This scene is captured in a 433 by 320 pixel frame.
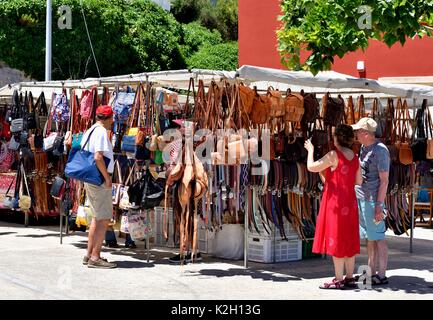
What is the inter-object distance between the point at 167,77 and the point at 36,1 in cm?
1871

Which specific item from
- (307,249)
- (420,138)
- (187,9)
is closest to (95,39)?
(187,9)

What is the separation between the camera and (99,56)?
Result: 92.6 ft

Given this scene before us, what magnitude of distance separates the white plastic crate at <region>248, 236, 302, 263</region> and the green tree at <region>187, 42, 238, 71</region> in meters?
23.1

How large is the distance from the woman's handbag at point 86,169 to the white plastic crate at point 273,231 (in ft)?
6.70

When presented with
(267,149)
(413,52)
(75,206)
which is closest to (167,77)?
(267,149)

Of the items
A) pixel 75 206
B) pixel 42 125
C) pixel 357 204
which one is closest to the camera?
pixel 357 204

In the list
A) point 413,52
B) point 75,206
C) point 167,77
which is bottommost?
point 75,206

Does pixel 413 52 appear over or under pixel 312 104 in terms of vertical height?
over

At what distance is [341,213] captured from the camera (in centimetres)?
754

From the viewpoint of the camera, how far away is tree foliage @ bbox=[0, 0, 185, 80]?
26078 mm

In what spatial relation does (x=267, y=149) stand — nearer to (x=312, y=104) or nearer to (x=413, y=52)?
(x=312, y=104)

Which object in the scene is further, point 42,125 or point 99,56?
point 99,56

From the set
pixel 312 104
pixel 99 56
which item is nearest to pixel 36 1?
pixel 99 56
